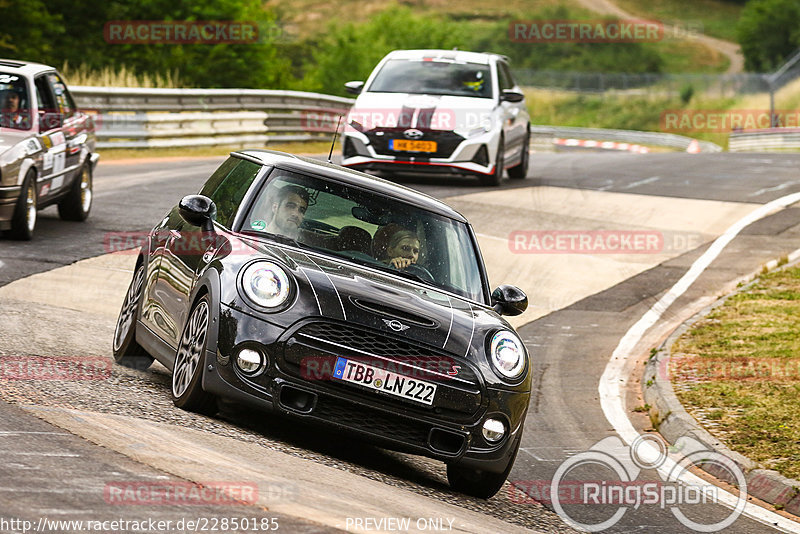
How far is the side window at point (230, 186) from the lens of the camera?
7422 mm

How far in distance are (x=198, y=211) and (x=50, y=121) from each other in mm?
6801

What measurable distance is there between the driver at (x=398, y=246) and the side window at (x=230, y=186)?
85 centimetres

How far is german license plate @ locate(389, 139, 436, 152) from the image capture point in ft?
59.3

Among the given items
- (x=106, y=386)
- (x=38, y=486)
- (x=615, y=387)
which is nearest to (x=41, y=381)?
(x=106, y=386)

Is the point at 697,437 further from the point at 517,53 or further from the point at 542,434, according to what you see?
the point at 517,53

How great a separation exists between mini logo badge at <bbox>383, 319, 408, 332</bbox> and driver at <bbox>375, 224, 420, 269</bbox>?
3.06 feet

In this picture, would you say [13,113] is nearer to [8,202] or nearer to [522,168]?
[8,202]

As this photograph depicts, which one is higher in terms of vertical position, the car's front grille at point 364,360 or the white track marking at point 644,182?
the car's front grille at point 364,360

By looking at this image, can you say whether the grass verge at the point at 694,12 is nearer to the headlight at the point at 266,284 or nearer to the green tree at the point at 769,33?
the green tree at the point at 769,33

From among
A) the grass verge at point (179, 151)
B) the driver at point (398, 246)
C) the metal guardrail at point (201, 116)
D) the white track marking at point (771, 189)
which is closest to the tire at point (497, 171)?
the white track marking at point (771, 189)

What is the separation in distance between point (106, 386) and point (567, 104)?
7571cm

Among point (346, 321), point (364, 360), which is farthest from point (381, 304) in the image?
point (364, 360)

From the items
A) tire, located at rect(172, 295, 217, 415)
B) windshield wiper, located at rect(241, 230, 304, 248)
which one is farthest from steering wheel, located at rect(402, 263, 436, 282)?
tire, located at rect(172, 295, 217, 415)
